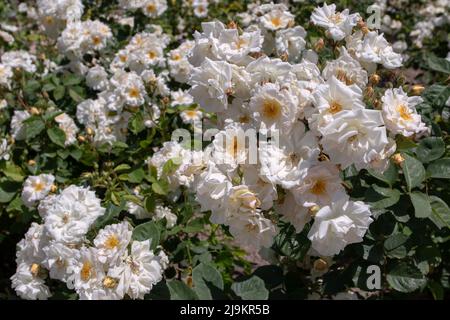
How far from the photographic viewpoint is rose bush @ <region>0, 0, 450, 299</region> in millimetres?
1171

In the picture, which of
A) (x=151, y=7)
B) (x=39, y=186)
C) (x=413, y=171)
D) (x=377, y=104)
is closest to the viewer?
(x=377, y=104)

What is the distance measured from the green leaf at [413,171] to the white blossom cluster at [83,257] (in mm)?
723

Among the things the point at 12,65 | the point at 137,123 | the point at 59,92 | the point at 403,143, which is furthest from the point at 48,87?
the point at 403,143

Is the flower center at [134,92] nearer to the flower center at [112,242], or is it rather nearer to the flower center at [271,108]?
the flower center at [112,242]

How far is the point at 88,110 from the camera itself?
94.0 inches

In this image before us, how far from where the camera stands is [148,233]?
1486 mm

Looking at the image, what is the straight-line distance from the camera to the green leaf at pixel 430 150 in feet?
4.94

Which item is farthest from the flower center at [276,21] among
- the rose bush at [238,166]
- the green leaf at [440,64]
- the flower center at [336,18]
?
the green leaf at [440,64]

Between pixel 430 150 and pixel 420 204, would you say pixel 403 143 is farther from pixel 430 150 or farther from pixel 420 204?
pixel 430 150

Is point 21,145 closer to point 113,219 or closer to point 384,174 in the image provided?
point 113,219

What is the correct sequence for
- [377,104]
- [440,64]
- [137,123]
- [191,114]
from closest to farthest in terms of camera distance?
[377,104] → [440,64] → [137,123] → [191,114]

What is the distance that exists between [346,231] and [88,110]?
5.18ft

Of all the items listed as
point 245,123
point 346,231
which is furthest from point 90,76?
point 346,231

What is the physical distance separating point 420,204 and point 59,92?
183 centimetres
